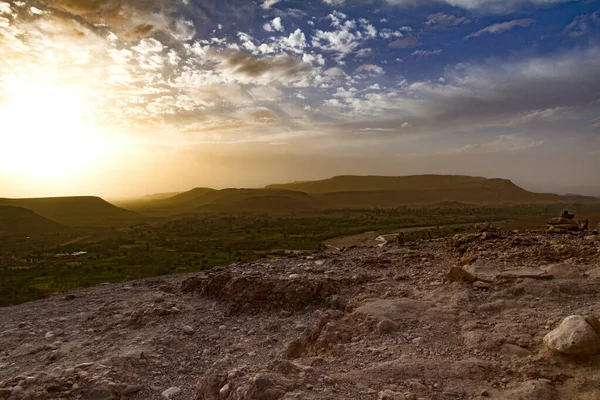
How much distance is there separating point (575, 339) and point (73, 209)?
333 ft

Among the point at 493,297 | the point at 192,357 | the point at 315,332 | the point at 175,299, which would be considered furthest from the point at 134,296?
the point at 493,297

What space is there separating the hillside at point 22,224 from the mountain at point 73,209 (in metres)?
18.8

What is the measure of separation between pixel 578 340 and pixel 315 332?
12.7 ft

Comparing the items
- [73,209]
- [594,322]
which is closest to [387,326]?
[594,322]

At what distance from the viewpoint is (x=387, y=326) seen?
616 centimetres

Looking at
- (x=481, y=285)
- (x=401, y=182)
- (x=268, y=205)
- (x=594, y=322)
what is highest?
(x=401, y=182)

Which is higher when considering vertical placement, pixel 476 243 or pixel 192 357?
pixel 476 243

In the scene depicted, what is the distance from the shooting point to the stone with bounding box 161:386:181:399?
5.78 meters

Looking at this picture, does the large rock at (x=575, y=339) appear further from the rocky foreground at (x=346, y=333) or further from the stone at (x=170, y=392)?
the stone at (x=170, y=392)

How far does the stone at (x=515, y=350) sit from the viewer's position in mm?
4941

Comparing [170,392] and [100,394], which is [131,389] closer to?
[100,394]

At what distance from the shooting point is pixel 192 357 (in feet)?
23.1

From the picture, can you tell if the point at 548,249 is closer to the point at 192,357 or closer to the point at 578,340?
the point at 578,340

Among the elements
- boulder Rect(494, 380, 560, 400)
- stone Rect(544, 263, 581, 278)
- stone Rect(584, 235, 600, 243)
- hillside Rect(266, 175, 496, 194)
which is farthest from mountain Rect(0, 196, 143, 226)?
hillside Rect(266, 175, 496, 194)
